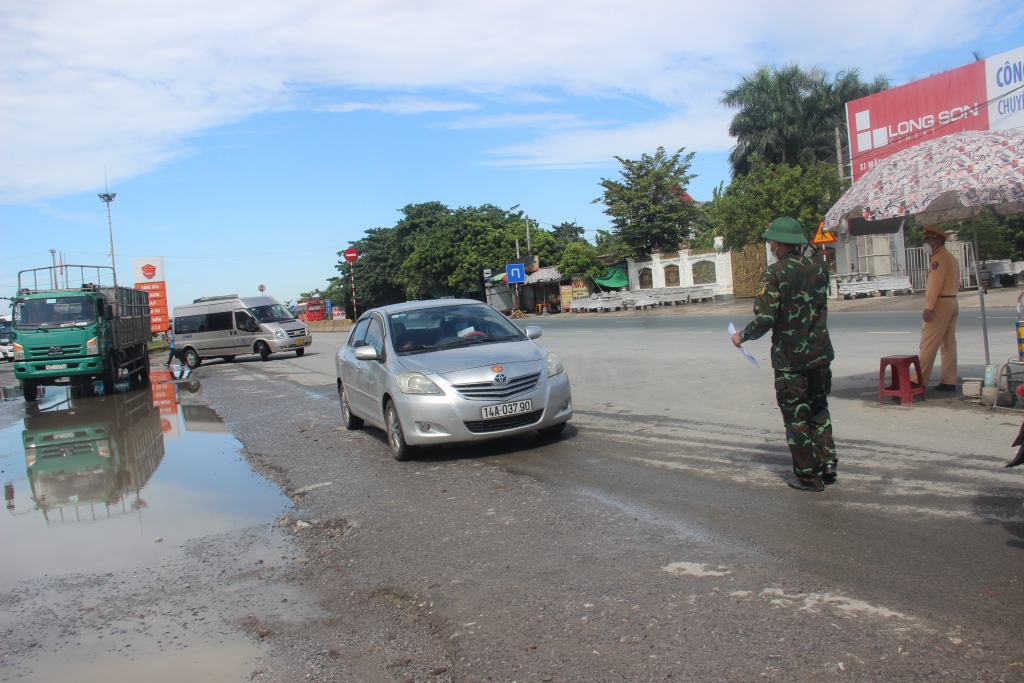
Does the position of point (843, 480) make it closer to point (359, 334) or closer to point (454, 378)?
point (454, 378)

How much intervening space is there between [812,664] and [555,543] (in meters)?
1.96

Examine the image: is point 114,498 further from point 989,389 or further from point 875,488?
point 989,389

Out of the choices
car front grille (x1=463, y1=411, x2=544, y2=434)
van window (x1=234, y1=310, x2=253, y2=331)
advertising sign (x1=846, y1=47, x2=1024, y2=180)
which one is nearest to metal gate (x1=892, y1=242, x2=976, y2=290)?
advertising sign (x1=846, y1=47, x2=1024, y2=180)

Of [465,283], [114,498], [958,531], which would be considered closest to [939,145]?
[958,531]

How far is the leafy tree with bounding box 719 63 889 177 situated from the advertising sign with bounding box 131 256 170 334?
3799 centimetres

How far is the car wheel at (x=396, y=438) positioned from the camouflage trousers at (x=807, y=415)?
3566mm

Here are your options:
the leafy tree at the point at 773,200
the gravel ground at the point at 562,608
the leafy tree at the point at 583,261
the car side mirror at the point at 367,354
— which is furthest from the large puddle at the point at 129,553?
the leafy tree at the point at 583,261

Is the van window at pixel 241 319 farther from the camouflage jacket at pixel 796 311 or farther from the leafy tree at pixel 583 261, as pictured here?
the leafy tree at pixel 583 261

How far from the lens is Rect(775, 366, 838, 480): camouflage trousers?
17.8ft

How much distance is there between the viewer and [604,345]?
20875mm

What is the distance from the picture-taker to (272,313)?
28.5m

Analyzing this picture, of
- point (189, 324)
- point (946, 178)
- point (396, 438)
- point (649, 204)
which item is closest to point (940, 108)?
point (649, 204)

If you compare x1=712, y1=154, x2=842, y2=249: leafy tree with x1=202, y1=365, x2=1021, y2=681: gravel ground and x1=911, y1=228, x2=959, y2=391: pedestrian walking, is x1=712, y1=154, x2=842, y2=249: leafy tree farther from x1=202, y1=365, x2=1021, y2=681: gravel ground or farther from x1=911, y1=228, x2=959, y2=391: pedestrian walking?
x1=202, y1=365, x2=1021, y2=681: gravel ground

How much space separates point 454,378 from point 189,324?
23.5m
